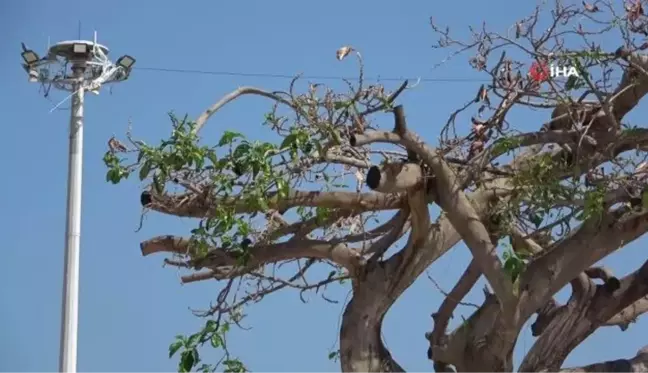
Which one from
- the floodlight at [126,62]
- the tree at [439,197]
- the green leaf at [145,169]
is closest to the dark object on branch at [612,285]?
the tree at [439,197]

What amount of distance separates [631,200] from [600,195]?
0.89 ft

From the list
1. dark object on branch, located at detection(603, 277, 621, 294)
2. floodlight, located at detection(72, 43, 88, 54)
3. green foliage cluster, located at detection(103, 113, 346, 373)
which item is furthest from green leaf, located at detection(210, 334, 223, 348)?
floodlight, located at detection(72, 43, 88, 54)

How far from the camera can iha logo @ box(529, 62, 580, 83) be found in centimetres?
629

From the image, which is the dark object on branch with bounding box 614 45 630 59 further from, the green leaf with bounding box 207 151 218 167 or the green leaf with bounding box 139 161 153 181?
the green leaf with bounding box 139 161 153 181

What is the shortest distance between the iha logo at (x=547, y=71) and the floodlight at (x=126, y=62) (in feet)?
24.0

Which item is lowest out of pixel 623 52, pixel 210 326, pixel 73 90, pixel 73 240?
pixel 210 326

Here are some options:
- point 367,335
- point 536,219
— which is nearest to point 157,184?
point 367,335

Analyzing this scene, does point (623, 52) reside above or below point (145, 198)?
below

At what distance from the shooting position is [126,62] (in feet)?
42.6

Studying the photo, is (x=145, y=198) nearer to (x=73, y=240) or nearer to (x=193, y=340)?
(x=193, y=340)

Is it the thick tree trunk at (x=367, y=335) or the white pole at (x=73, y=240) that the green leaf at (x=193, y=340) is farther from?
the white pole at (x=73, y=240)

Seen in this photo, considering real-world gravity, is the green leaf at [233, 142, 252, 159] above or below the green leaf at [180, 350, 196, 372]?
above

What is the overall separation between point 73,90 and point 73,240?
1624mm

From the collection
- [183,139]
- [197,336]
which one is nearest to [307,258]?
[197,336]
